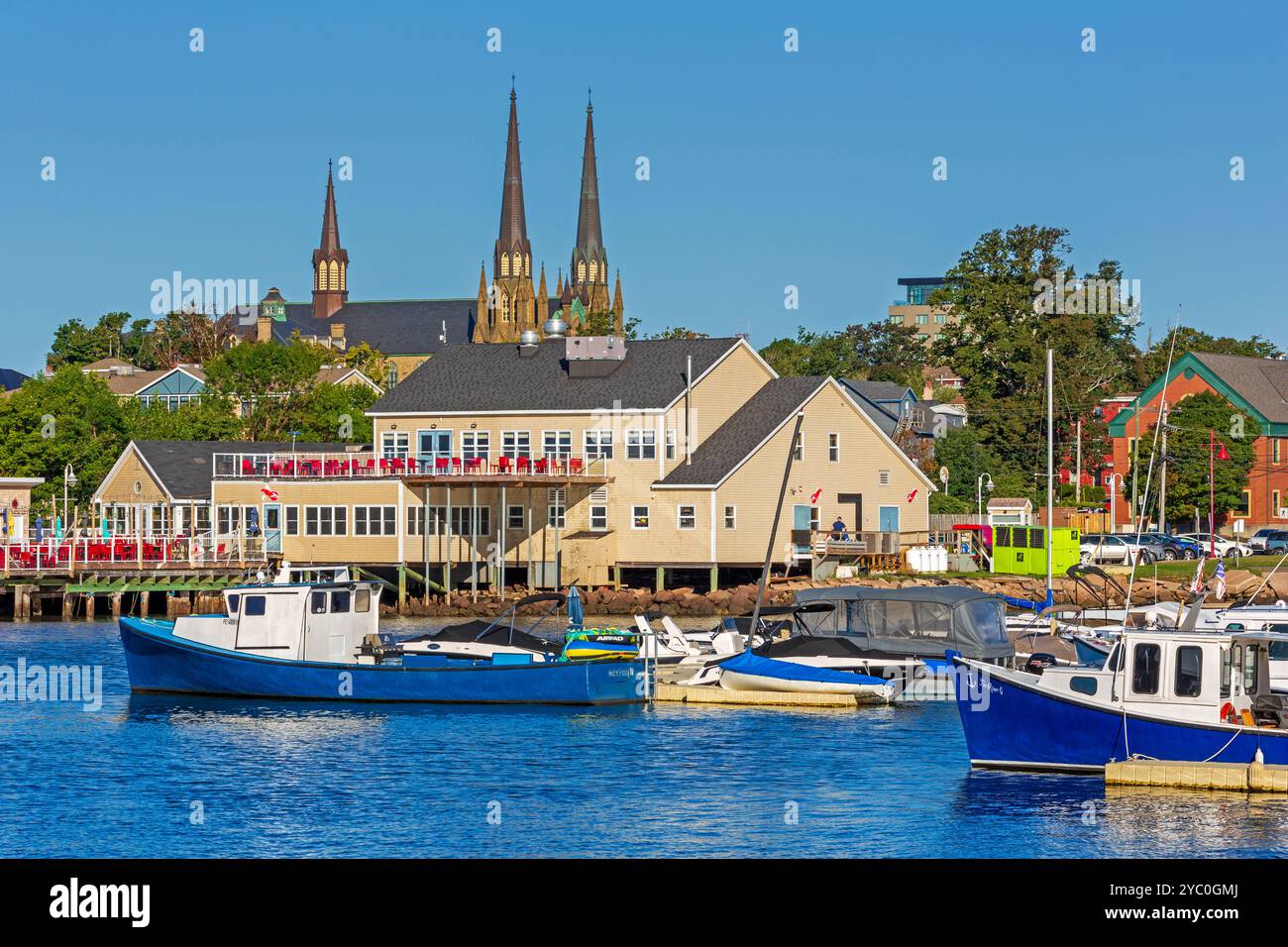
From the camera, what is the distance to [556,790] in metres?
31.4

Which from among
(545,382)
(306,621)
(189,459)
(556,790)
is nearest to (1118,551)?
(545,382)

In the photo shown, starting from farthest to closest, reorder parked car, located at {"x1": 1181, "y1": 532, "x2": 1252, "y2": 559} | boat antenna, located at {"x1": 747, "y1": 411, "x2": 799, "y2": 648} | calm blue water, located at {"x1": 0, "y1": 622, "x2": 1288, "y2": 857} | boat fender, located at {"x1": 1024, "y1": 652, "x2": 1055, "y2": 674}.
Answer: parked car, located at {"x1": 1181, "y1": 532, "x2": 1252, "y2": 559} → boat antenna, located at {"x1": 747, "y1": 411, "x2": 799, "y2": 648} → boat fender, located at {"x1": 1024, "y1": 652, "x2": 1055, "y2": 674} → calm blue water, located at {"x1": 0, "y1": 622, "x2": 1288, "y2": 857}

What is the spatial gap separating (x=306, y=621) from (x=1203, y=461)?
6568 centimetres

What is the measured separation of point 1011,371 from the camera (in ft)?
363

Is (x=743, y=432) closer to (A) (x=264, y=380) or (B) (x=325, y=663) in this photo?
(B) (x=325, y=663)

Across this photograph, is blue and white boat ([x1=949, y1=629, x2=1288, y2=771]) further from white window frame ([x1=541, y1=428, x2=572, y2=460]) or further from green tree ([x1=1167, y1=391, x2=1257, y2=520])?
green tree ([x1=1167, y1=391, x2=1257, y2=520])

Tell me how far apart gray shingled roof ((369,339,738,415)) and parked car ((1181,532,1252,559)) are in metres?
22.2

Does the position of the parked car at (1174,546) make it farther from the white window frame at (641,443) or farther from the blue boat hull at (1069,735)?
the blue boat hull at (1069,735)

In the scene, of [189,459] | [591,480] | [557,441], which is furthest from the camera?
[189,459]

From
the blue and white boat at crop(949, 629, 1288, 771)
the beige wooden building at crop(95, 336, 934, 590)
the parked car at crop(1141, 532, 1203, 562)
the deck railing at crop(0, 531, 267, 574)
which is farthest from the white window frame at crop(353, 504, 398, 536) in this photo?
the blue and white boat at crop(949, 629, 1288, 771)

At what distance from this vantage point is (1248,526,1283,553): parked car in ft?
277

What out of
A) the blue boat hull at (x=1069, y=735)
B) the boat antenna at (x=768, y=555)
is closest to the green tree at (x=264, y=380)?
the boat antenna at (x=768, y=555)

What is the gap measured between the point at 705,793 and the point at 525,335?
52.6 meters
